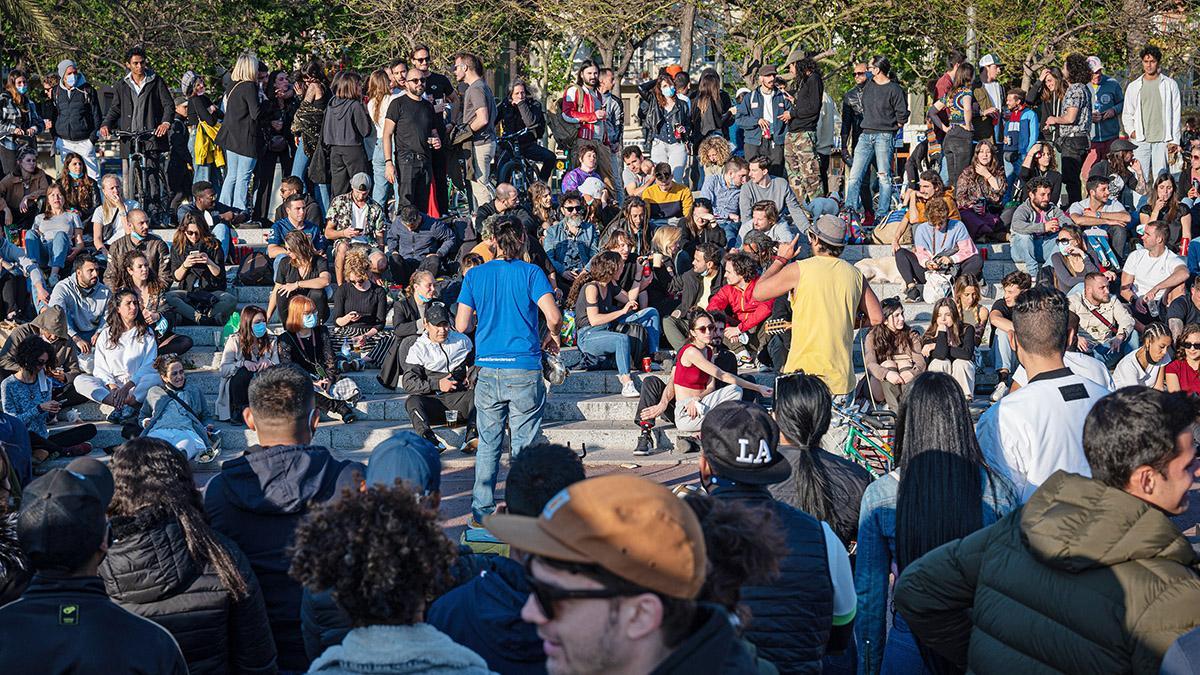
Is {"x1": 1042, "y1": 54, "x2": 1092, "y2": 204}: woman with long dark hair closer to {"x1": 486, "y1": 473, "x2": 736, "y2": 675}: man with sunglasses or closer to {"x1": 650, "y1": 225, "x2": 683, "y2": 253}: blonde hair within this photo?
{"x1": 650, "y1": 225, "x2": 683, "y2": 253}: blonde hair

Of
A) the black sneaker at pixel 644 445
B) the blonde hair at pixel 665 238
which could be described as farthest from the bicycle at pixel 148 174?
the black sneaker at pixel 644 445

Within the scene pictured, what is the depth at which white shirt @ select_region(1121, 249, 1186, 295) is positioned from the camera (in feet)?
44.1

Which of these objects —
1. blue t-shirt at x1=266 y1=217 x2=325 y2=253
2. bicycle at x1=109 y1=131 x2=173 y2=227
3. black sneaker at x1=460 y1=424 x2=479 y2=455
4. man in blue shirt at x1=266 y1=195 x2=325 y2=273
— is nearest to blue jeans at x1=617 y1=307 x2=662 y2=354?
black sneaker at x1=460 y1=424 x2=479 y2=455

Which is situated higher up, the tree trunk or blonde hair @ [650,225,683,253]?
the tree trunk

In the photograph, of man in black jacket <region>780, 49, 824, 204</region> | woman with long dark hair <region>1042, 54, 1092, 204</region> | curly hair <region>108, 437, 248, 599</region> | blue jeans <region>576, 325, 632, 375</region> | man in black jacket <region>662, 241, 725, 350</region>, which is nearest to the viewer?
curly hair <region>108, 437, 248, 599</region>

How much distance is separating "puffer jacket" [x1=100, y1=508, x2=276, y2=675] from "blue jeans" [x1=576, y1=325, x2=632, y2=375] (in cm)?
823

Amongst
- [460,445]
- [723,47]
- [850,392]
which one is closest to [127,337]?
[460,445]

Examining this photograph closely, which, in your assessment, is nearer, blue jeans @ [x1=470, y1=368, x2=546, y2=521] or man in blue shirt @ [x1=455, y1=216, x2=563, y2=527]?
man in blue shirt @ [x1=455, y1=216, x2=563, y2=527]

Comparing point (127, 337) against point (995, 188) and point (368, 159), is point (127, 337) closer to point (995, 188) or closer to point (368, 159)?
point (368, 159)

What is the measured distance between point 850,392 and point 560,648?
6330 mm

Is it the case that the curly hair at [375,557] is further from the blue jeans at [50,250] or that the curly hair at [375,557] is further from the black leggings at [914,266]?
the blue jeans at [50,250]

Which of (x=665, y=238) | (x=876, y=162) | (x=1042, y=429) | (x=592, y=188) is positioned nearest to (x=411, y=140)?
(x=592, y=188)

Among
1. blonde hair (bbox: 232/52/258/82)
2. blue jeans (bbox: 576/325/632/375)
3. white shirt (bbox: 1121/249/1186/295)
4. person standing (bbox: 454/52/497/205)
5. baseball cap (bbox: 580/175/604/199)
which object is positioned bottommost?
blue jeans (bbox: 576/325/632/375)

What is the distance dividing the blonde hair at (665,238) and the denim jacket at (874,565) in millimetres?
9329
